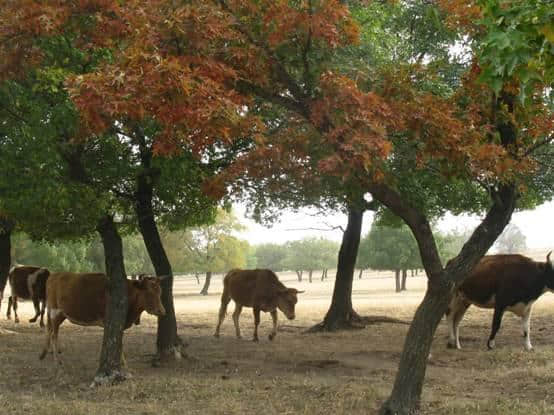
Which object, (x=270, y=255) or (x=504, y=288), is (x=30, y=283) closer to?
(x=504, y=288)

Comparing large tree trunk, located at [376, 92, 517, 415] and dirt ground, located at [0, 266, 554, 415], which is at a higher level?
large tree trunk, located at [376, 92, 517, 415]

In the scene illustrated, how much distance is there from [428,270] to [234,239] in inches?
2357

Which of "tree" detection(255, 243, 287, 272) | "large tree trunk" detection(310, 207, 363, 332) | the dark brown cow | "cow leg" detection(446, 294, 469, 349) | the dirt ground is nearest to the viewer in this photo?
the dirt ground

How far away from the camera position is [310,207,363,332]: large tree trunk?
2161 centimetres

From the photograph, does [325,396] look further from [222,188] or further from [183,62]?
[183,62]

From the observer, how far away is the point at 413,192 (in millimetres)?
15703

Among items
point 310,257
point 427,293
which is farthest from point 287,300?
point 310,257

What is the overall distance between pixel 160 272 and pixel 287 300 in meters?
5.03

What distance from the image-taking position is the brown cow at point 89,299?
42.0 feet

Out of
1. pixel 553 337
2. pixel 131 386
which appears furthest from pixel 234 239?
pixel 131 386

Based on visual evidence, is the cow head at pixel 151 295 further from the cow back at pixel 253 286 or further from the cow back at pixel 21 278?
the cow back at pixel 21 278

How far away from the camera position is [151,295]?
1272cm

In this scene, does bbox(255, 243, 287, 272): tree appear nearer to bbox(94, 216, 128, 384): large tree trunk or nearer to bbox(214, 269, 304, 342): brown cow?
bbox(214, 269, 304, 342): brown cow

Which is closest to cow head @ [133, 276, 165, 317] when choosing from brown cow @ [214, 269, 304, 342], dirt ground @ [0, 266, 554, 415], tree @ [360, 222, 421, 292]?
dirt ground @ [0, 266, 554, 415]
